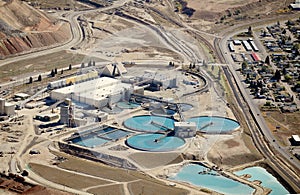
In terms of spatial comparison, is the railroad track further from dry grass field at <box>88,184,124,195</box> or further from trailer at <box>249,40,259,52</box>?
trailer at <box>249,40,259,52</box>

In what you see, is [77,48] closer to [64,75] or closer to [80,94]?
[64,75]

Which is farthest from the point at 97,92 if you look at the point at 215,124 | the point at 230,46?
the point at 230,46

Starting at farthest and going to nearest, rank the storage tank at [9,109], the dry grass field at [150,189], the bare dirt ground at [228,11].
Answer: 1. the bare dirt ground at [228,11]
2. the storage tank at [9,109]
3. the dry grass field at [150,189]

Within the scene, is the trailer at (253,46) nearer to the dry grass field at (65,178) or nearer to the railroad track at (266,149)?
the railroad track at (266,149)

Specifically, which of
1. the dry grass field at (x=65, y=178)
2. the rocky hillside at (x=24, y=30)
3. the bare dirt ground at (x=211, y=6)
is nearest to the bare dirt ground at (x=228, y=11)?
the bare dirt ground at (x=211, y=6)

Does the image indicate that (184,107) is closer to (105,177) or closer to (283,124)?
(283,124)

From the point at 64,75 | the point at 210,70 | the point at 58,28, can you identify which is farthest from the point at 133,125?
the point at 58,28
